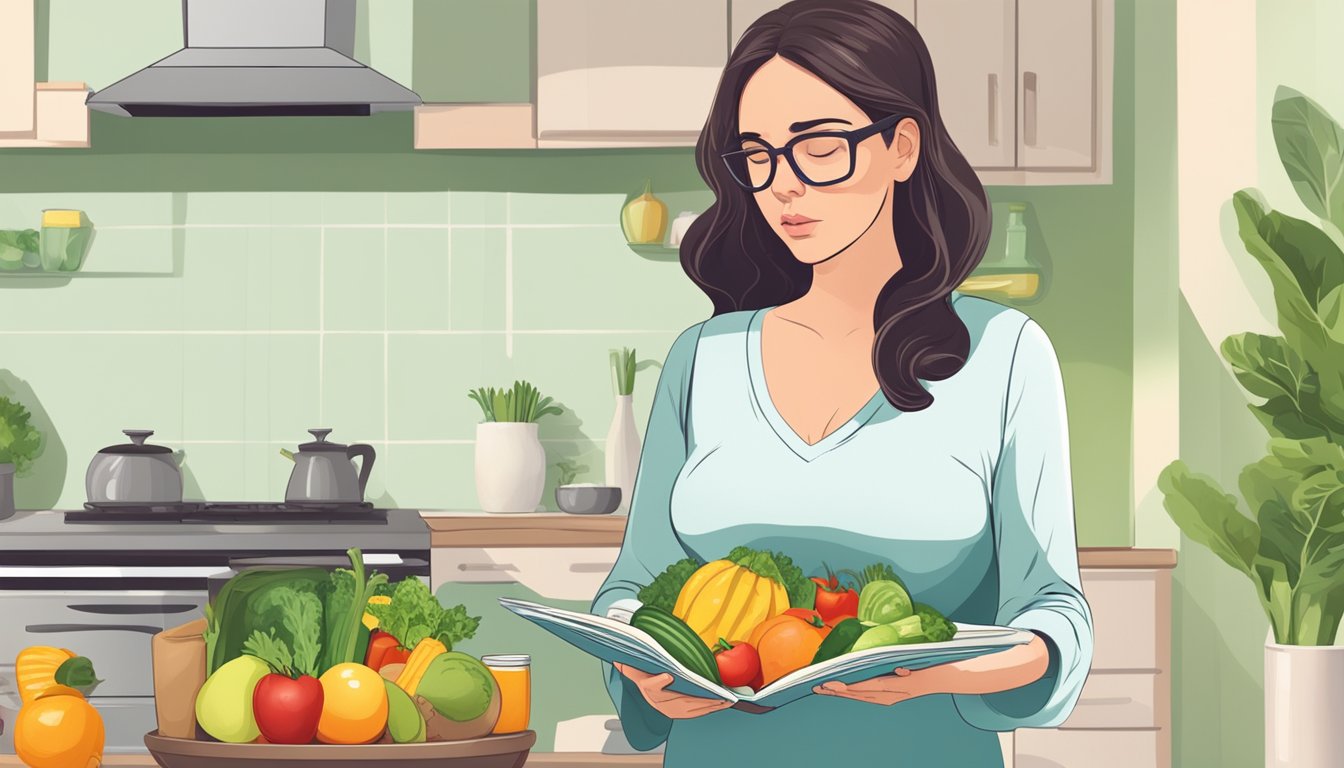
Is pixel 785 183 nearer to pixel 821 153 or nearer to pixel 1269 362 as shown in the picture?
pixel 821 153

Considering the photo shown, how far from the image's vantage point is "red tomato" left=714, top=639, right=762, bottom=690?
3.68 feet

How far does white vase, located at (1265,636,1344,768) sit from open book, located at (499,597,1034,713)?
8.17ft

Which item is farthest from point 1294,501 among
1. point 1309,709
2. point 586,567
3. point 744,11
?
point 744,11

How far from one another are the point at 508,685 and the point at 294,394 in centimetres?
320

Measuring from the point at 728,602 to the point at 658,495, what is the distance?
0.26 m

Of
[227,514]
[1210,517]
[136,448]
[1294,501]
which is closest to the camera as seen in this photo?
[1294,501]

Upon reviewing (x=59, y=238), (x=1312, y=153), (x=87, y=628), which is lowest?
(x=87, y=628)

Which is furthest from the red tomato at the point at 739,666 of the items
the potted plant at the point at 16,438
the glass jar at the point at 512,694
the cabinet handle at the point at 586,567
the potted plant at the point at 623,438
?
the potted plant at the point at 16,438

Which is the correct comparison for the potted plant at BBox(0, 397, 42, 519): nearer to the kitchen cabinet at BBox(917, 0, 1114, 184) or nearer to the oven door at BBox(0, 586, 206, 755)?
the oven door at BBox(0, 586, 206, 755)

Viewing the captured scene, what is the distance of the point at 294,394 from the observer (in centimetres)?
427

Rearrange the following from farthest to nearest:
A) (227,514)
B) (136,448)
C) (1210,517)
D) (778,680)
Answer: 1. (136,448)
2. (227,514)
3. (1210,517)
4. (778,680)

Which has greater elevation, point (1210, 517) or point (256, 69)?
point (256, 69)

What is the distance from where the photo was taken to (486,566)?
143 inches

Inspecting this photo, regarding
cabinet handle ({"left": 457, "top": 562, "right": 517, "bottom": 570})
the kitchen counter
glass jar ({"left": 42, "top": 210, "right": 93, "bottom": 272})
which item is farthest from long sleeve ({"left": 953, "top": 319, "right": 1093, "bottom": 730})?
glass jar ({"left": 42, "top": 210, "right": 93, "bottom": 272})
